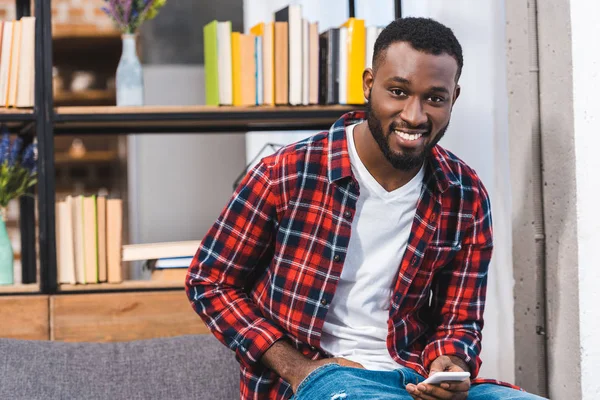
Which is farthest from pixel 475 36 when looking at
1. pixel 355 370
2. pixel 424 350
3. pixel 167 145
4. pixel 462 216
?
A: pixel 167 145

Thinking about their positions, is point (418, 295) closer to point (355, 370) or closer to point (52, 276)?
point (355, 370)

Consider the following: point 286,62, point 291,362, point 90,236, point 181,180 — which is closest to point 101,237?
point 90,236

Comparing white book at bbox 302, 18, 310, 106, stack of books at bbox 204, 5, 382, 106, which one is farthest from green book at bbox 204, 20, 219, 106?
white book at bbox 302, 18, 310, 106

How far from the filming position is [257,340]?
1.55 meters

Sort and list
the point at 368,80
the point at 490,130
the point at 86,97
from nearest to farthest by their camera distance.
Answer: the point at 368,80 < the point at 490,130 < the point at 86,97

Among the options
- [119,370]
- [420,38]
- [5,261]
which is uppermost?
[420,38]

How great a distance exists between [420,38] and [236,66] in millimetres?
926

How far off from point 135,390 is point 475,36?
139 cm

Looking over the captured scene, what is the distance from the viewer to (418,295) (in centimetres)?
166

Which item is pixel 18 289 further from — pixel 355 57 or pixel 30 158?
pixel 355 57

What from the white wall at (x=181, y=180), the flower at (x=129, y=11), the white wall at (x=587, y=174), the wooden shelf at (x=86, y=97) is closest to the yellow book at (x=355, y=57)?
the flower at (x=129, y=11)

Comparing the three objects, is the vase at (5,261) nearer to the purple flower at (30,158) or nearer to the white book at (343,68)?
the purple flower at (30,158)

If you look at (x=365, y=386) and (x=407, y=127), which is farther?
(x=407, y=127)

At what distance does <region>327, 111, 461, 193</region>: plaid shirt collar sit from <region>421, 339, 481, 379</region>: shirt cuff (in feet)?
0.99
